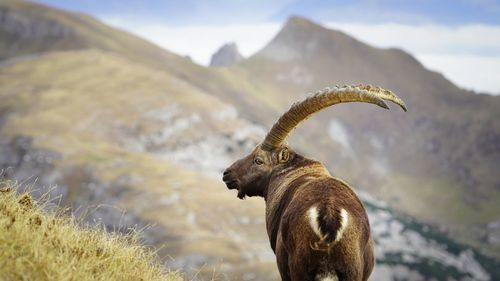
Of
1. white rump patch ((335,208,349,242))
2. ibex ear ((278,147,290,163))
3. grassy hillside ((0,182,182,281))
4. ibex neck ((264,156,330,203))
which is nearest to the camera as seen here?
grassy hillside ((0,182,182,281))

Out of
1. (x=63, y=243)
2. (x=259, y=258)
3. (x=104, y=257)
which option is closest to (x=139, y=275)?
(x=104, y=257)

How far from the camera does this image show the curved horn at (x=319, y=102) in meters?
11.9

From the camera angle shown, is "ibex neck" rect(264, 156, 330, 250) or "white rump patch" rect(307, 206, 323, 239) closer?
"white rump patch" rect(307, 206, 323, 239)

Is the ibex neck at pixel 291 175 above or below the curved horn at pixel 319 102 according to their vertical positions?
below

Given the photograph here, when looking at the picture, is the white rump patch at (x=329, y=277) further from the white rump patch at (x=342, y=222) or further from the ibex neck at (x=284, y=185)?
the ibex neck at (x=284, y=185)

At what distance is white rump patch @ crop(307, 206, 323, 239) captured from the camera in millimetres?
9586

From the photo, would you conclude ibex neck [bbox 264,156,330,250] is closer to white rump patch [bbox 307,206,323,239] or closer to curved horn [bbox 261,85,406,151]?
curved horn [bbox 261,85,406,151]

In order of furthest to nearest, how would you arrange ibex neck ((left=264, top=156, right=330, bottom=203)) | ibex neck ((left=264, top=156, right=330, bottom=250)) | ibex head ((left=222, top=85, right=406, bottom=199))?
ibex neck ((left=264, top=156, right=330, bottom=203)), ibex head ((left=222, top=85, right=406, bottom=199)), ibex neck ((left=264, top=156, right=330, bottom=250))

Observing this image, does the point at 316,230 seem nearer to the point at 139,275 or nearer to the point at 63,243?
the point at 139,275

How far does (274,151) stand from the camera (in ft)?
50.2

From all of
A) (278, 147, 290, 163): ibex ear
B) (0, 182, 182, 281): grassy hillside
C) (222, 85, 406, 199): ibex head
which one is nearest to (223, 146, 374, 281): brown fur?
(278, 147, 290, 163): ibex ear

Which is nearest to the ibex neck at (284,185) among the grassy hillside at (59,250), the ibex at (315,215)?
the ibex at (315,215)

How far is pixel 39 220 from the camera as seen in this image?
34.0 feet

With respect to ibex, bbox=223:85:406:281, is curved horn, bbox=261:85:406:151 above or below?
above
